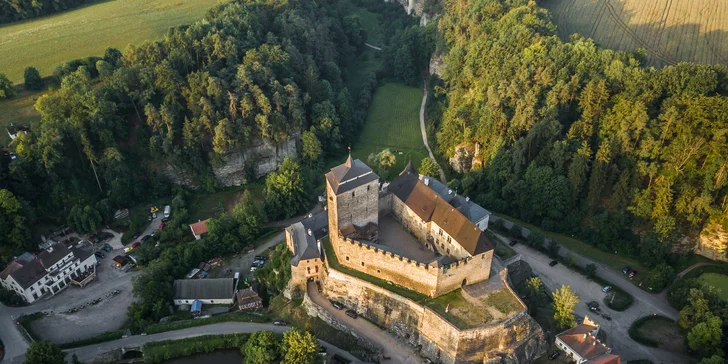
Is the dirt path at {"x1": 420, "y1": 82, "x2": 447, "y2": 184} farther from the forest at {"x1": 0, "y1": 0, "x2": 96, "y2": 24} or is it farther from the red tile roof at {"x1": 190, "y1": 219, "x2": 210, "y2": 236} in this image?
the forest at {"x1": 0, "y1": 0, "x2": 96, "y2": 24}

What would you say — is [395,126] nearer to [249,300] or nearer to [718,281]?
[249,300]

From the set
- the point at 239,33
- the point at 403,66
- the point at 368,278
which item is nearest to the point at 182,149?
the point at 239,33

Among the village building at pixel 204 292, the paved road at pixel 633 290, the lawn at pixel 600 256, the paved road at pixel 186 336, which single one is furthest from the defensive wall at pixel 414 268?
the lawn at pixel 600 256

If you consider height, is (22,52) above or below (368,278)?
above

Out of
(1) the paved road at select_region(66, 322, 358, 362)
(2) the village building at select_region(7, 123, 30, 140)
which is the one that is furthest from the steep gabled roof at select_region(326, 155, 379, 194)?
(2) the village building at select_region(7, 123, 30, 140)

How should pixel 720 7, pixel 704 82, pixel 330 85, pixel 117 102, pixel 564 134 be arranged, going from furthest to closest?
pixel 330 85 < pixel 720 7 < pixel 117 102 < pixel 564 134 < pixel 704 82

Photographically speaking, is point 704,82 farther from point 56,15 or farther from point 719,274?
point 56,15
